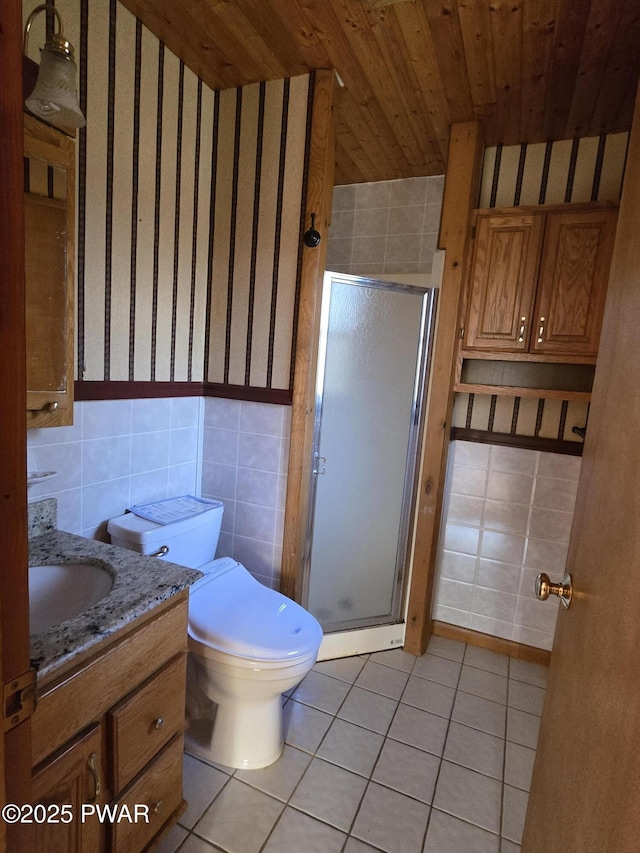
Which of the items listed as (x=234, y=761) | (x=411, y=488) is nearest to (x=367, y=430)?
(x=411, y=488)

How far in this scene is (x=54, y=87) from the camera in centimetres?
104

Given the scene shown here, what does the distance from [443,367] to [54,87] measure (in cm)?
162

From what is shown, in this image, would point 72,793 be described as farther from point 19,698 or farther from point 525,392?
point 525,392

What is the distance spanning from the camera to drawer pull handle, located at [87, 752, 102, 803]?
0.90 m

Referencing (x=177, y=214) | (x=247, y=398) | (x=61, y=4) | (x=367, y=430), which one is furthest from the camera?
(x=367, y=430)

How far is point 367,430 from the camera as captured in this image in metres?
2.09

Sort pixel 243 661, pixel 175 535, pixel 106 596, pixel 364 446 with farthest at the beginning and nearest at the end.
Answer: pixel 364 446 → pixel 175 535 → pixel 243 661 → pixel 106 596

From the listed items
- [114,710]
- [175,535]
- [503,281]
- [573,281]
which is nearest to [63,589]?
[114,710]

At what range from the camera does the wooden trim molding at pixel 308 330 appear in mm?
1716

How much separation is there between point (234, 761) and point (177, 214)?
2.02 m

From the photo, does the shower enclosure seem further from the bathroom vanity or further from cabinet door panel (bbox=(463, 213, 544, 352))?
the bathroom vanity

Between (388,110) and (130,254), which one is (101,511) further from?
(388,110)

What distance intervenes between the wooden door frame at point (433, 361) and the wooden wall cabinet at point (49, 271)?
33.2 inches

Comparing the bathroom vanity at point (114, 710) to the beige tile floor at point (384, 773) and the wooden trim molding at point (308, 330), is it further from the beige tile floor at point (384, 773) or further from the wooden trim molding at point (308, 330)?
the wooden trim molding at point (308, 330)
